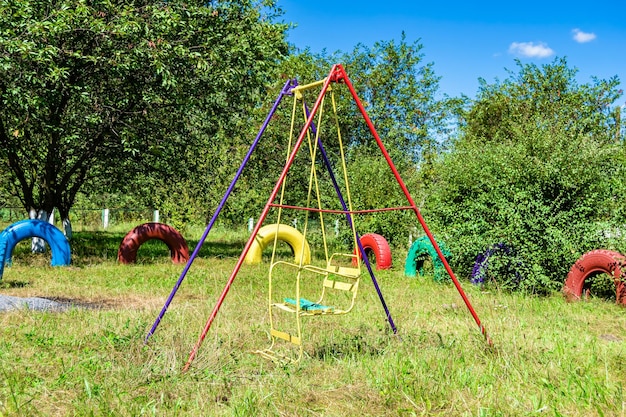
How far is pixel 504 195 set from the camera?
9.72 m

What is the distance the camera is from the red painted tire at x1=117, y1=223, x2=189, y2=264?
12141 millimetres

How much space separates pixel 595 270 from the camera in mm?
8391

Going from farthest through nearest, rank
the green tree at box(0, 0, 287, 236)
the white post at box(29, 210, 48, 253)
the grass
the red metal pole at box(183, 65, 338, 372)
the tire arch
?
1. the white post at box(29, 210, 48, 253)
2. the tire arch
3. the green tree at box(0, 0, 287, 236)
4. the red metal pole at box(183, 65, 338, 372)
5. the grass

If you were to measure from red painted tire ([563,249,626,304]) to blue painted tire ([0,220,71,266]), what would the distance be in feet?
28.7

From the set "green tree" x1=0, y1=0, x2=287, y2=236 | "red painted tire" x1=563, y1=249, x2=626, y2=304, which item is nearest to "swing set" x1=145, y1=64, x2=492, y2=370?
"red painted tire" x1=563, y1=249, x2=626, y2=304

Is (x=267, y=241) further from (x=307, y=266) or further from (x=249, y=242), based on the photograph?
(x=249, y=242)

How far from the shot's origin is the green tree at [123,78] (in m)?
10.1

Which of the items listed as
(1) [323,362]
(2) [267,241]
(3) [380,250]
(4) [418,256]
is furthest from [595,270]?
(2) [267,241]

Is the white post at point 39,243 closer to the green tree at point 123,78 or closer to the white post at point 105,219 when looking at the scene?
the green tree at point 123,78

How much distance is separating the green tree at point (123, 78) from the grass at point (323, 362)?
4.19 m

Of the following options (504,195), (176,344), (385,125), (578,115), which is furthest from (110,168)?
(578,115)

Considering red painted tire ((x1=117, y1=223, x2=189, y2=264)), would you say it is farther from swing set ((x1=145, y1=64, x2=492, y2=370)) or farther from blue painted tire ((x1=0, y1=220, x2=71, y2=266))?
swing set ((x1=145, y1=64, x2=492, y2=370))

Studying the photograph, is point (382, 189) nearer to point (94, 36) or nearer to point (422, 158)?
point (94, 36)

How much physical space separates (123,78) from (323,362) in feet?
28.8
